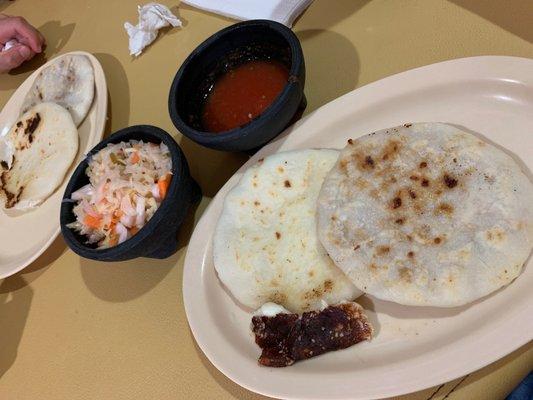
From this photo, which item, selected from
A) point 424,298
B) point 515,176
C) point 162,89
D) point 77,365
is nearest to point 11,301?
point 77,365

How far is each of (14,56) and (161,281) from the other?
180 centimetres

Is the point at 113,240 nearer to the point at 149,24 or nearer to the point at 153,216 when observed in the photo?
the point at 153,216

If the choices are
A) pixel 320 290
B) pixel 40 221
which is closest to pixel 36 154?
pixel 40 221

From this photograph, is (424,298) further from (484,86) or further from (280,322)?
(484,86)

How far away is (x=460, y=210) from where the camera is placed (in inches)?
57.1

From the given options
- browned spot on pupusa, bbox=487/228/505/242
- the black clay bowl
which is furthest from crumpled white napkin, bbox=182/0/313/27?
browned spot on pupusa, bbox=487/228/505/242

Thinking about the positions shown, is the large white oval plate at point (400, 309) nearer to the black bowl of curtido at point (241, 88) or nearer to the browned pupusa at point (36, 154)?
the black bowl of curtido at point (241, 88)

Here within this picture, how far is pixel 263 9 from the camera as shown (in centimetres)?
227

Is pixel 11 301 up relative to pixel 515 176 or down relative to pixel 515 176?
down

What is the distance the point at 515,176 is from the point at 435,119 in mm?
378

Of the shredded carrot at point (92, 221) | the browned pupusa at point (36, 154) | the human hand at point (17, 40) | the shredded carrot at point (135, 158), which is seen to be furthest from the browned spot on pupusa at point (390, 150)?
the human hand at point (17, 40)

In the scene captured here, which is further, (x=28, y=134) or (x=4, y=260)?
(x=28, y=134)

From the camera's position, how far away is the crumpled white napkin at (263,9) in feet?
7.37

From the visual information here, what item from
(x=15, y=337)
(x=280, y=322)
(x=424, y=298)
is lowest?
(x=15, y=337)
